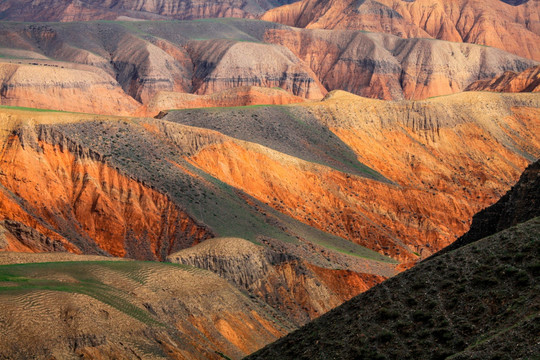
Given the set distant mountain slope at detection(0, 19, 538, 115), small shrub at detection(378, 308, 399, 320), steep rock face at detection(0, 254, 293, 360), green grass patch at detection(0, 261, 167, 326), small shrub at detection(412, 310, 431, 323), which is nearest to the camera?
small shrub at detection(412, 310, 431, 323)

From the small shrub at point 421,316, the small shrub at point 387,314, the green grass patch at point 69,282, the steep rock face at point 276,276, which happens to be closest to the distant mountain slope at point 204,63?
the steep rock face at point 276,276

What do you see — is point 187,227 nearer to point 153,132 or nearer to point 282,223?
point 282,223

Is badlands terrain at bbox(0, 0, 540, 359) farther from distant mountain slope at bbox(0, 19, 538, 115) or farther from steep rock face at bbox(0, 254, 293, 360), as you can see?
distant mountain slope at bbox(0, 19, 538, 115)

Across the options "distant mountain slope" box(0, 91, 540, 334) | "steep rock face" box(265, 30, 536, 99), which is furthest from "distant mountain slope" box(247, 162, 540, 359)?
"steep rock face" box(265, 30, 536, 99)

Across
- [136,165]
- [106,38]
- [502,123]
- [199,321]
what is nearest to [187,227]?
[136,165]

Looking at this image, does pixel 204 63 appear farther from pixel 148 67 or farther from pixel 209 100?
pixel 209 100
